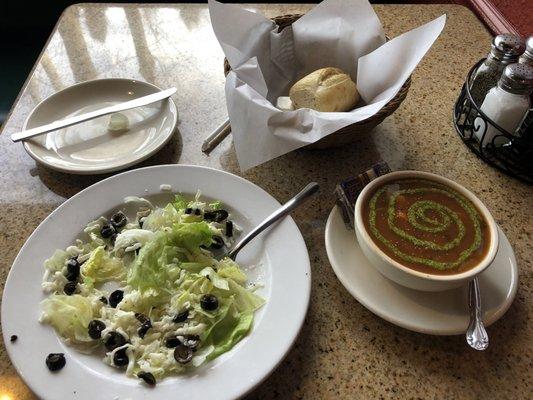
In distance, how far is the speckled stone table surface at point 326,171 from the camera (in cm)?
72

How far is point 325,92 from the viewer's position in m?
1.01

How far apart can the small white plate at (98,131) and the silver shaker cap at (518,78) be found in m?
0.76

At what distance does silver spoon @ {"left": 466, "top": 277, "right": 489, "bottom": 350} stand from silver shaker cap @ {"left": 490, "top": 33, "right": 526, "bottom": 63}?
60 centimetres

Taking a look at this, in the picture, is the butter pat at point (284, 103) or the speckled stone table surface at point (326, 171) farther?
the butter pat at point (284, 103)

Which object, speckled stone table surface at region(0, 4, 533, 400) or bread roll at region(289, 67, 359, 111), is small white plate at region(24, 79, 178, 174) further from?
bread roll at region(289, 67, 359, 111)

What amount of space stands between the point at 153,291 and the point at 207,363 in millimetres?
158

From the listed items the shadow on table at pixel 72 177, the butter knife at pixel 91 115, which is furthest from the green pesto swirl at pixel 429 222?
the butter knife at pixel 91 115

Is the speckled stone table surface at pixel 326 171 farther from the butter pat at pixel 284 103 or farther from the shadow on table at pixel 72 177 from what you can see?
the butter pat at pixel 284 103

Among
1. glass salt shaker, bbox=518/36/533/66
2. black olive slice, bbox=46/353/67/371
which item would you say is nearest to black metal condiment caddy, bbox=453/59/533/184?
glass salt shaker, bbox=518/36/533/66

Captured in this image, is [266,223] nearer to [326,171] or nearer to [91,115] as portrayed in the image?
[326,171]

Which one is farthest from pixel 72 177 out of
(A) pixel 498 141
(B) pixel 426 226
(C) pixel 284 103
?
(A) pixel 498 141

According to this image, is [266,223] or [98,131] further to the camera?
[98,131]

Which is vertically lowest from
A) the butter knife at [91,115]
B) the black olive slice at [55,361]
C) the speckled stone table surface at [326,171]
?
the speckled stone table surface at [326,171]

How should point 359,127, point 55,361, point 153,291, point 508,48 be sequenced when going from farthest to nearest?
point 508,48 < point 359,127 < point 153,291 < point 55,361
